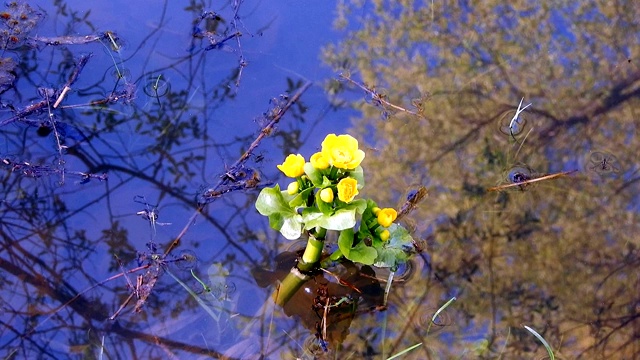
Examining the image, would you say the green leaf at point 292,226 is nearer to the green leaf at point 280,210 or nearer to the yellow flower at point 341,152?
the green leaf at point 280,210

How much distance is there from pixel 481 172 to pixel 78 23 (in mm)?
1932

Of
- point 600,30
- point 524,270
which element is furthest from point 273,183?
point 600,30

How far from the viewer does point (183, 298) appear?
2.35 meters

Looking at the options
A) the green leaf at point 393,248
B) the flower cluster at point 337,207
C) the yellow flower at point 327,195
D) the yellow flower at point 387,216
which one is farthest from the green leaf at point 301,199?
the green leaf at point 393,248

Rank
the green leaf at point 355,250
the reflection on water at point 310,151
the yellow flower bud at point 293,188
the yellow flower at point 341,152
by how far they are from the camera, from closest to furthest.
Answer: the yellow flower at point 341,152 < the yellow flower bud at point 293,188 < the green leaf at point 355,250 < the reflection on water at point 310,151

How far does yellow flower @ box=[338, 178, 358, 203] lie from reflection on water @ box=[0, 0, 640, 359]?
0.54 m

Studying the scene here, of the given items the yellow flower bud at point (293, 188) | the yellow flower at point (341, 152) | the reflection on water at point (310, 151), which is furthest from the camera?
the reflection on water at point (310, 151)

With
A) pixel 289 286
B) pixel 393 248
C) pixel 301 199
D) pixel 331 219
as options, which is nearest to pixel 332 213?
pixel 331 219

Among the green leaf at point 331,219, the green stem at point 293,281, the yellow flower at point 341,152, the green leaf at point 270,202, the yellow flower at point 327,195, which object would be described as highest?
the green leaf at point 270,202

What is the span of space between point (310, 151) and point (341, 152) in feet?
2.37

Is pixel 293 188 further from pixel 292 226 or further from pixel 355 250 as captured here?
pixel 355 250

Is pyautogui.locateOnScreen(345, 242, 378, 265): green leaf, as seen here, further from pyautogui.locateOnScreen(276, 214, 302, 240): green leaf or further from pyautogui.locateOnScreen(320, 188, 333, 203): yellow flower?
pyautogui.locateOnScreen(320, 188, 333, 203): yellow flower

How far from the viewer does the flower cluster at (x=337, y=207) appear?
6.38 feet

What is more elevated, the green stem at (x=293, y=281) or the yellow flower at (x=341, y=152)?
the yellow flower at (x=341, y=152)
